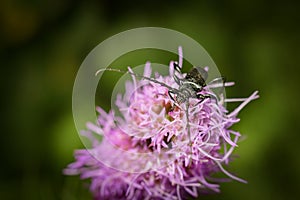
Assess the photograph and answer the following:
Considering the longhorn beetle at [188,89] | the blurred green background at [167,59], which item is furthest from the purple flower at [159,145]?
the blurred green background at [167,59]

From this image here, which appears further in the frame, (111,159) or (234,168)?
(234,168)

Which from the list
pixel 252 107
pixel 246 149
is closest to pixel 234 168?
pixel 246 149

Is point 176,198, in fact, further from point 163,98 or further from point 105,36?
point 105,36

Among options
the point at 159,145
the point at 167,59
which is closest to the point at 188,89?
the point at 159,145

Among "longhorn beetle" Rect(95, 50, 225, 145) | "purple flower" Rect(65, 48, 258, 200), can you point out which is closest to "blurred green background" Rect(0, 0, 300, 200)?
"purple flower" Rect(65, 48, 258, 200)

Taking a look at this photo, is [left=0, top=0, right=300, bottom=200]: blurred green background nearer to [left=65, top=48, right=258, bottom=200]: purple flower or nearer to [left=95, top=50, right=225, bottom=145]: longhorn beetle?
[left=65, top=48, right=258, bottom=200]: purple flower
